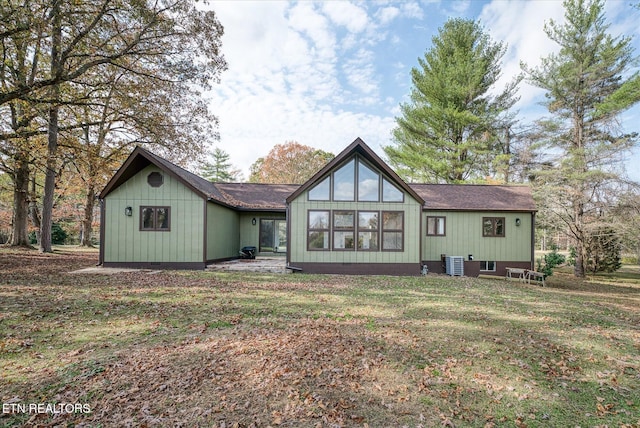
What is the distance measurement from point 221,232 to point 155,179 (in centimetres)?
347

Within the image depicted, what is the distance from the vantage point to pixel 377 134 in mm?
27250

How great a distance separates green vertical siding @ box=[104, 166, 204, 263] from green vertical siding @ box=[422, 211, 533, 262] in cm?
977

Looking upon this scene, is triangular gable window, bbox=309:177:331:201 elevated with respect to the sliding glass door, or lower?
elevated

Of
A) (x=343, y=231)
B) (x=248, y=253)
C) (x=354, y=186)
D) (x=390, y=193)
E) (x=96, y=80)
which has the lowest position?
(x=248, y=253)

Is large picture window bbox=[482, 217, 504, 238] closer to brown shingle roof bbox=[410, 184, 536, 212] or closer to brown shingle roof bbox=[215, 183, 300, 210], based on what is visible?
brown shingle roof bbox=[410, 184, 536, 212]

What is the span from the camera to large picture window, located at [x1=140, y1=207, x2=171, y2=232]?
12.1 m

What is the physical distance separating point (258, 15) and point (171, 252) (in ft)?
33.5

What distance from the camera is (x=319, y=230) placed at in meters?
12.3

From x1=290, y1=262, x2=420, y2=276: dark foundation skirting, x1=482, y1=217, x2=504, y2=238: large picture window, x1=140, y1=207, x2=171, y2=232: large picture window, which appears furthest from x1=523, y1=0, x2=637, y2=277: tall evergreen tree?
x1=140, y1=207, x2=171, y2=232: large picture window

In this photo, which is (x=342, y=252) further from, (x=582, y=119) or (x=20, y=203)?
(x=20, y=203)

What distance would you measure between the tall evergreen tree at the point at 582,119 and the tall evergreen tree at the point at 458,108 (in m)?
5.24

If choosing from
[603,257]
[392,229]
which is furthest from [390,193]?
[603,257]

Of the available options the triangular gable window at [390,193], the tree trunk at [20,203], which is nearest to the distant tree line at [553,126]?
the triangular gable window at [390,193]

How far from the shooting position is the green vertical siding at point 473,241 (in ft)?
47.2
